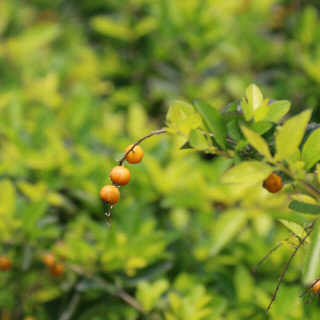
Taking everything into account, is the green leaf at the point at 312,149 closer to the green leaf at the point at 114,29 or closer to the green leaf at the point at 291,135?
the green leaf at the point at 291,135

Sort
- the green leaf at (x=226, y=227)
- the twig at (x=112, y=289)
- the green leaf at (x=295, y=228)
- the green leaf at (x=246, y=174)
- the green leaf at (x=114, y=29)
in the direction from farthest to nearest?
the green leaf at (x=114, y=29) < the green leaf at (x=226, y=227) < the twig at (x=112, y=289) < the green leaf at (x=295, y=228) < the green leaf at (x=246, y=174)

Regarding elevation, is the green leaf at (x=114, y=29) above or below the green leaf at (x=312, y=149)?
below

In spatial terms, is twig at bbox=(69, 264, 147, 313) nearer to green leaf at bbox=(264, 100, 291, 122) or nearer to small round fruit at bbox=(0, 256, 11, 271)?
small round fruit at bbox=(0, 256, 11, 271)

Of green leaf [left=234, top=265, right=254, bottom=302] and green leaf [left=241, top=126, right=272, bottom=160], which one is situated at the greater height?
green leaf [left=241, top=126, right=272, bottom=160]

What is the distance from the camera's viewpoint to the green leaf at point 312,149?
3.01 feet

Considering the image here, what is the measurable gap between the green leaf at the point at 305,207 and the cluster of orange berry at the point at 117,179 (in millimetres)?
271

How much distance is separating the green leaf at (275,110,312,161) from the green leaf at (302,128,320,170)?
56 millimetres

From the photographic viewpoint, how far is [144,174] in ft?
6.18

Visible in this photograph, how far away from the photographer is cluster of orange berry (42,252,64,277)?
159 centimetres

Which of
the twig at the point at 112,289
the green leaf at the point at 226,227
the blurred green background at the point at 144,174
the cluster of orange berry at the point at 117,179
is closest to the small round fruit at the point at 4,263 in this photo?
the blurred green background at the point at 144,174

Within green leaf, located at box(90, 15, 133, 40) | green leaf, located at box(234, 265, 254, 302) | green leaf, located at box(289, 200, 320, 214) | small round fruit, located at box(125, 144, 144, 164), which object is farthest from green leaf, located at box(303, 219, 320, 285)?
green leaf, located at box(90, 15, 133, 40)

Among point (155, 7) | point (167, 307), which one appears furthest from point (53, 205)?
point (155, 7)

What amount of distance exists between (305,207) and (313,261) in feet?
0.43

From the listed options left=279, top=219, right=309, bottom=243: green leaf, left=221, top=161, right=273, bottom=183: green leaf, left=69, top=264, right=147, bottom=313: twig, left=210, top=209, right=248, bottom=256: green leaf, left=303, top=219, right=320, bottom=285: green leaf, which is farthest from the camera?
left=210, top=209, right=248, bottom=256: green leaf
